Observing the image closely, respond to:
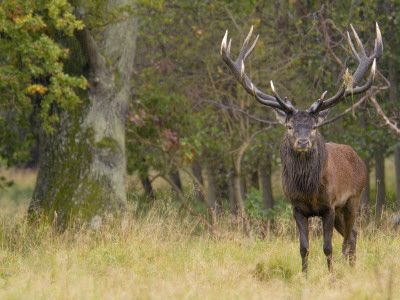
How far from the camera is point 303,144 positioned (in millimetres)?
6434

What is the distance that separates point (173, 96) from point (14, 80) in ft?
15.2

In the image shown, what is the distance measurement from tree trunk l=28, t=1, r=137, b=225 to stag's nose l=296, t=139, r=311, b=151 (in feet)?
16.1

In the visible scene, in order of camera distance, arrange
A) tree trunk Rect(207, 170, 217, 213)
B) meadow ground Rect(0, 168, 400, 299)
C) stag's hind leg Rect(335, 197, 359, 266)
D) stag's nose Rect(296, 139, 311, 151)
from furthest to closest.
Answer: tree trunk Rect(207, 170, 217, 213)
stag's hind leg Rect(335, 197, 359, 266)
stag's nose Rect(296, 139, 311, 151)
meadow ground Rect(0, 168, 400, 299)

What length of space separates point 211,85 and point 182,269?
878 centimetres

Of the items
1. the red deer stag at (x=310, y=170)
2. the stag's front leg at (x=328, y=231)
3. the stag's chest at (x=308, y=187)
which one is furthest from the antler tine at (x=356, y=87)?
the stag's front leg at (x=328, y=231)

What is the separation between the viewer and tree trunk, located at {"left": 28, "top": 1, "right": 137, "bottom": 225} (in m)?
10.5

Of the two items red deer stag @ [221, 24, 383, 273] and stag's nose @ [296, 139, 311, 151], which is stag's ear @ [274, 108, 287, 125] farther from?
stag's nose @ [296, 139, 311, 151]

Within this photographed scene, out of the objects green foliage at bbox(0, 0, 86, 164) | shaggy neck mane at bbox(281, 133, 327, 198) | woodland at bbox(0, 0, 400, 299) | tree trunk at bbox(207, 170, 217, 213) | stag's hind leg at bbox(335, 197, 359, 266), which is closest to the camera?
woodland at bbox(0, 0, 400, 299)

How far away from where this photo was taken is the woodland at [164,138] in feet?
20.3

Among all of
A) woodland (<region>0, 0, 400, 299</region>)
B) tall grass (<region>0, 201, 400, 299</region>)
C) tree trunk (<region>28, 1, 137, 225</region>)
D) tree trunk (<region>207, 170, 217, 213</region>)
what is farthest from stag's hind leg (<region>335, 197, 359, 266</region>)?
tree trunk (<region>207, 170, 217, 213</region>)

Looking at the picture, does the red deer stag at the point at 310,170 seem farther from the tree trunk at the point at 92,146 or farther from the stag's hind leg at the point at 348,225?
the tree trunk at the point at 92,146

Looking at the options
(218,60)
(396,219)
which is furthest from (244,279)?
(218,60)

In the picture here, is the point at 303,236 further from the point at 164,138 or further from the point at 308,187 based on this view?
the point at 164,138

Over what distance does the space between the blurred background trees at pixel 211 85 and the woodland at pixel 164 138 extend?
0.04m
